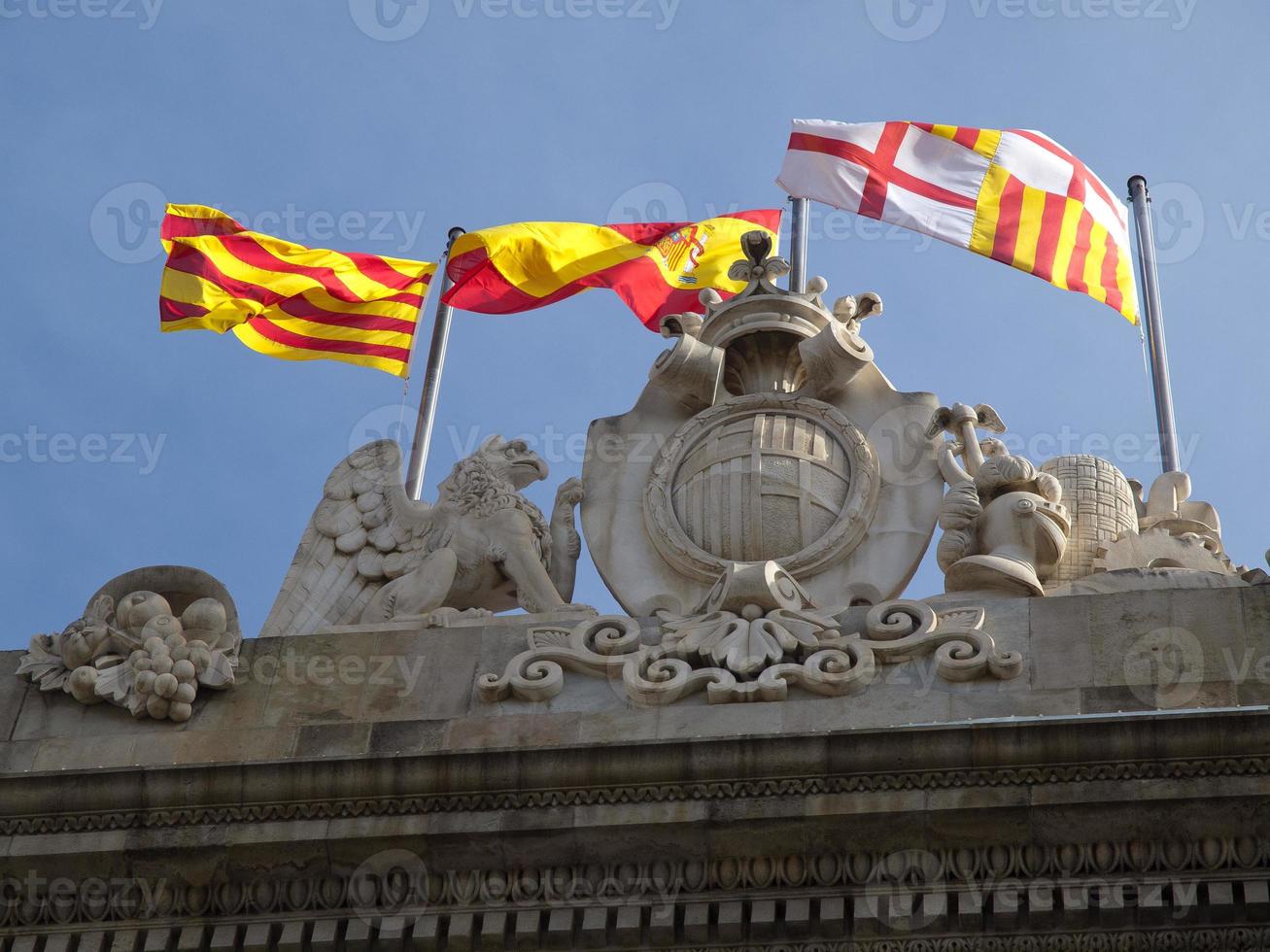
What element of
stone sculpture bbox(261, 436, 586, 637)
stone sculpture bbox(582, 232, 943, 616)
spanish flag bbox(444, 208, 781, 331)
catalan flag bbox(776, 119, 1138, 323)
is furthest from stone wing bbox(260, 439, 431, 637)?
catalan flag bbox(776, 119, 1138, 323)

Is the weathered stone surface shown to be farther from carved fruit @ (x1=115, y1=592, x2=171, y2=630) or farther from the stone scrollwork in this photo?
carved fruit @ (x1=115, y1=592, x2=171, y2=630)

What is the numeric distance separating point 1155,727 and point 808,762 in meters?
1.97

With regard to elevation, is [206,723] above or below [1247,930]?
above

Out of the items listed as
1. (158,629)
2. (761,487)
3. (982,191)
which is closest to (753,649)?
(761,487)

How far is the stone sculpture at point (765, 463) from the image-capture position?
1806 centimetres

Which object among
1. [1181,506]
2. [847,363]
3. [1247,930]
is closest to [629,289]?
[847,363]

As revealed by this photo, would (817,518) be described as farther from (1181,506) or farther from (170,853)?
(170,853)

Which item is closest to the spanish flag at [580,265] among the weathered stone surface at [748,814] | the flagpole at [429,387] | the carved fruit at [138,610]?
the flagpole at [429,387]

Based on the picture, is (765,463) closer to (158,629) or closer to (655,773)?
(655,773)

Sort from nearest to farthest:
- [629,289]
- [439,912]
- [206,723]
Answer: [439,912] → [206,723] → [629,289]

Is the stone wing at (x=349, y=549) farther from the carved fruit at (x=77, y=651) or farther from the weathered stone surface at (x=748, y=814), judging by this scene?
→ the weathered stone surface at (x=748, y=814)

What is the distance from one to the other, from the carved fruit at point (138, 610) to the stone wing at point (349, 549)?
0.95m

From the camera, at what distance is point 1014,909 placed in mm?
14320

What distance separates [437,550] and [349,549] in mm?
803
